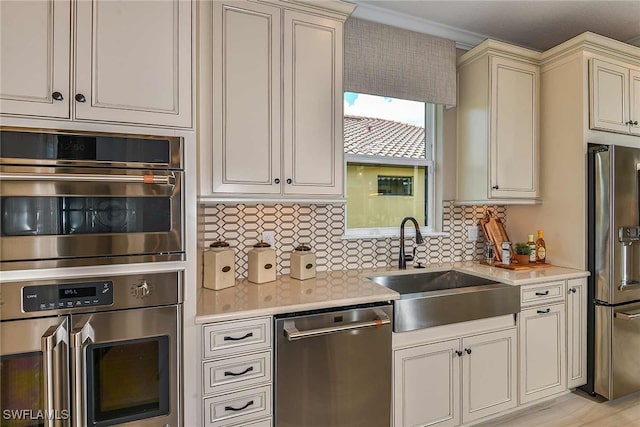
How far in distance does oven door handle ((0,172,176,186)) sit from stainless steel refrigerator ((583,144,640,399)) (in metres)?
2.61

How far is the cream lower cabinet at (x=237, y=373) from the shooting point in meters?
1.45

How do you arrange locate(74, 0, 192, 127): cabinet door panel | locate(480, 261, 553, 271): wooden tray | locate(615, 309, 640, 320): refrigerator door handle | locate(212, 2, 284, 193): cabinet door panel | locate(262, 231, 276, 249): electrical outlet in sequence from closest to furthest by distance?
locate(74, 0, 192, 127): cabinet door panel → locate(212, 2, 284, 193): cabinet door panel → locate(262, 231, 276, 249): electrical outlet → locate(615, 309, 640, 320): refrigerator door handle → locate(480, 261, 553, 271): wooden tray

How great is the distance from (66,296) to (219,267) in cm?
73

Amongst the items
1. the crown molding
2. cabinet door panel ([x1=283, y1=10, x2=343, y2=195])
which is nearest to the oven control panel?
cabinet door panel ([x1=283, y1=10, x2=343, y2=195])

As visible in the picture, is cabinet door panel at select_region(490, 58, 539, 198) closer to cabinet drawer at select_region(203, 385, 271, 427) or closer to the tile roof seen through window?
the tile roof seen through window

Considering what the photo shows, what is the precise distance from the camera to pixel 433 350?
1.89 meters

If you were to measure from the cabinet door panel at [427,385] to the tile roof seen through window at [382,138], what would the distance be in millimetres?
1383

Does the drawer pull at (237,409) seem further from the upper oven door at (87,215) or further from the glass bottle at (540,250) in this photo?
the glass bottle at (540,250)

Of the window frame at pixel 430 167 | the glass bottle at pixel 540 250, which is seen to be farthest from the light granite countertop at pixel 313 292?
the window frame at pixel 430 167

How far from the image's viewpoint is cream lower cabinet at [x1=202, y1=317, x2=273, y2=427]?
1450mm

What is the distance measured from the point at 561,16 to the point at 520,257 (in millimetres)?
1761

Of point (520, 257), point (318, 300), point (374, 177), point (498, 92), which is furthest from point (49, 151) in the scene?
point (520, 257)

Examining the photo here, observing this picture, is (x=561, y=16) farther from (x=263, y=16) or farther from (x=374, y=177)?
(x=263, y=16)

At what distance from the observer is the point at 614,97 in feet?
8.10
